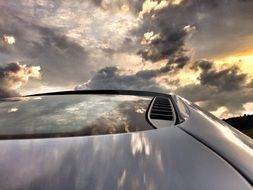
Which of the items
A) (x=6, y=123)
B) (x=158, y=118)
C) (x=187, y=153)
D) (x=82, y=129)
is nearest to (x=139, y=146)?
(x=187, y=153)

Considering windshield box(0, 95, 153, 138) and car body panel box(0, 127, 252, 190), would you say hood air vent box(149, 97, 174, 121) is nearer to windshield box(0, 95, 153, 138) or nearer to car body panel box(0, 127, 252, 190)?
windshield box(0, 95, 153, 138)

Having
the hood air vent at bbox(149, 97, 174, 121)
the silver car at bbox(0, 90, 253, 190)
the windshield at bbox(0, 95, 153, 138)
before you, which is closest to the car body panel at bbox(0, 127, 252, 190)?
the silver car at bbox(0, 90, 253, 190)

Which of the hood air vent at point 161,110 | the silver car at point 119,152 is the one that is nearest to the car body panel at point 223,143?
the silver car at point 119,152

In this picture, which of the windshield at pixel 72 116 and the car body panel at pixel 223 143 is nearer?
the car body panel at pixel 223 143

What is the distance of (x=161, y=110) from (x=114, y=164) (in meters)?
0.88

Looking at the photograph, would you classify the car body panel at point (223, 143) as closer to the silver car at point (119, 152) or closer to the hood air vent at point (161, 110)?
the silver car at point (119, 152)

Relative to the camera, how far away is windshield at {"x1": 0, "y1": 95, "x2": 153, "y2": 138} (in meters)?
1.83

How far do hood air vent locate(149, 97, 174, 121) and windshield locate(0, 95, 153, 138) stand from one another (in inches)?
2.2

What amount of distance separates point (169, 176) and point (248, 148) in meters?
0.64

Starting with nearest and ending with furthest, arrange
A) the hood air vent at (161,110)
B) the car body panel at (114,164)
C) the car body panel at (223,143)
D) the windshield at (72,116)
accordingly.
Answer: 1. the car body panel at (114,164)
2. the car body panel at (223,143)
3. the windshield at (72,116)
4. the hood air vent at (161,110)

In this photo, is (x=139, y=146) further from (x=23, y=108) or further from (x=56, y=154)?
(x=23, y=108)

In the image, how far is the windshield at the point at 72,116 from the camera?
1.83 meters

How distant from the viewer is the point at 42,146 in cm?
160

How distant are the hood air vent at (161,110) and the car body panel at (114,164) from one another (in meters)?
0.37
